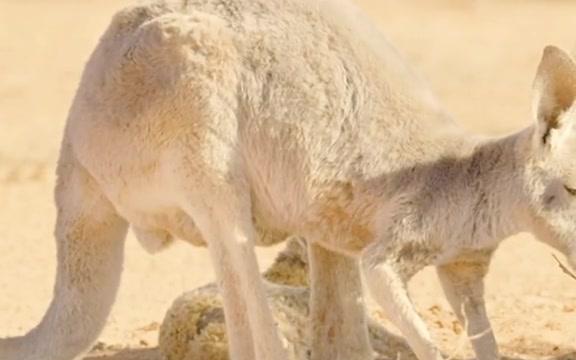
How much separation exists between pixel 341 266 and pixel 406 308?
90 centimetres

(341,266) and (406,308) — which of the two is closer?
(406,308)

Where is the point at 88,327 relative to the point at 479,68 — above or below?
below

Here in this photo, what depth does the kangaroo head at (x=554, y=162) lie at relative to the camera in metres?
6.95

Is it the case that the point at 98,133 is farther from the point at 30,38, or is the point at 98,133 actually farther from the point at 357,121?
the point at 30,38

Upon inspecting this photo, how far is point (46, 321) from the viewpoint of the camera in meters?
7.58

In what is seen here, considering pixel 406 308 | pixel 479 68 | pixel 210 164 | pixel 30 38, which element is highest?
pixel 30 38

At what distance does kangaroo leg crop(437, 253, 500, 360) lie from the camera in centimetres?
742

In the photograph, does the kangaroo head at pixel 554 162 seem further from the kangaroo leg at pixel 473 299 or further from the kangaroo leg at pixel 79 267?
the kangaroo leg at pixel 79 267

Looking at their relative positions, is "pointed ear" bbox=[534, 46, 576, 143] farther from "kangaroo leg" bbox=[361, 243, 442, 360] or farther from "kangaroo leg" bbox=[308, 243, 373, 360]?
"kangaroo leg" bbox=[308, 243, 373, 360]

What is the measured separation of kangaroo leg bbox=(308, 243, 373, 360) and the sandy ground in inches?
22.0

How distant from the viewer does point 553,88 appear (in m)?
6.96

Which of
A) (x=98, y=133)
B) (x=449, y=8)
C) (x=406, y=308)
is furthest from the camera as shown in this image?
(x=449, y=8)

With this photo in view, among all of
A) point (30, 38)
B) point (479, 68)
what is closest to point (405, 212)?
point (479, 68)

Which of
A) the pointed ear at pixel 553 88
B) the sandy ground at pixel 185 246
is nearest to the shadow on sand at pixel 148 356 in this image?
the sandy ground at pixel 185 246
